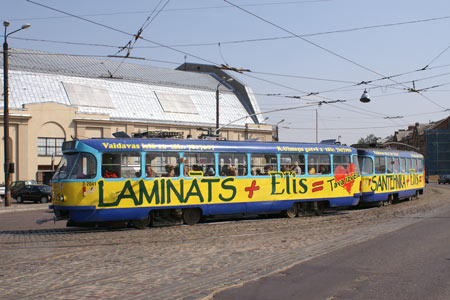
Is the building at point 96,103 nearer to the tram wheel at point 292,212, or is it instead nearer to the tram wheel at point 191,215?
the tram wheel at point 292,212

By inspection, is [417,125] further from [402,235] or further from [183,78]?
[402,235]

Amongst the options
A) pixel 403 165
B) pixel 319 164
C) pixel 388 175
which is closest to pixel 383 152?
pixel 388 175

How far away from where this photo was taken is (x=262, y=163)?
1852 centimetres

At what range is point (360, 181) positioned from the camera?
2284 cm

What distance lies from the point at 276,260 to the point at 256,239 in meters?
3.15

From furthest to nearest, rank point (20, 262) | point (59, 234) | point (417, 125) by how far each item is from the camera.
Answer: point (417, 125) < point (59, 234) < point (20, 262)

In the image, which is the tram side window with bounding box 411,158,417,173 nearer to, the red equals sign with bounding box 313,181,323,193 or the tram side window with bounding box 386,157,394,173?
the tram side window with bounding box 386,157,394,173

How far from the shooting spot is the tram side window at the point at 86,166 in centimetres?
1495

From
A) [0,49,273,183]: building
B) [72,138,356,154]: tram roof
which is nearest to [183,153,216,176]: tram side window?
[72,138,356,154]: tram roof

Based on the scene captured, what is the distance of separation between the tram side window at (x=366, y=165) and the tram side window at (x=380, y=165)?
0.63m

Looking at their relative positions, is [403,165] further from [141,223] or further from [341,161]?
[141,223]

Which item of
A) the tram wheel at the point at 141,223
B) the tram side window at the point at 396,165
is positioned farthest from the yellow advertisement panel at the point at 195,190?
the tram side window at the point at 396,165

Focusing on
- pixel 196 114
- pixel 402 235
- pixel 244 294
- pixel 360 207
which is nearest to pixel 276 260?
pixel 244 294

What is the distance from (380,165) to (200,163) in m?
11.7
